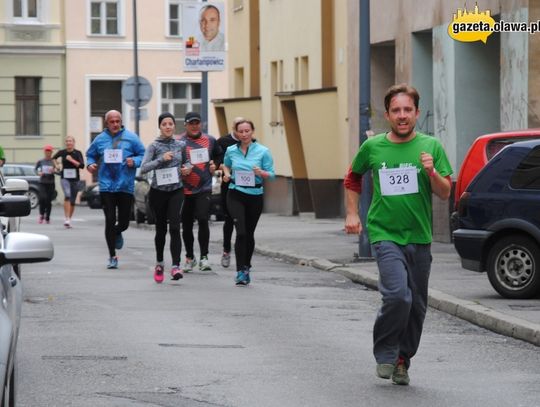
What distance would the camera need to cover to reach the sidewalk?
13922mm

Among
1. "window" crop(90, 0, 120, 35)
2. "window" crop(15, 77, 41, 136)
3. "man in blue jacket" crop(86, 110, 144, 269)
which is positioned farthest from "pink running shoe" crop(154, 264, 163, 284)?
"window" crop(90, 0, 120, 35)

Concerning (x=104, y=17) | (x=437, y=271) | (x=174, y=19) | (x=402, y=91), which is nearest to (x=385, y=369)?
(x=402, y=91)

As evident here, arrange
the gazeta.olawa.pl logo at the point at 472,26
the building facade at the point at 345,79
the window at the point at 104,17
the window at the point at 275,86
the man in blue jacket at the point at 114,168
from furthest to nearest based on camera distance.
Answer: the window at the point at 104,17, the window at the point at 275,86, the gazeta.olawa.pl logo at the point at 472,26, the building facade at the point at 345,79, the man in blue jacket at the point at 114,168

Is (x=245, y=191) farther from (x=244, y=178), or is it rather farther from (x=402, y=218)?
(x=402, y=218)

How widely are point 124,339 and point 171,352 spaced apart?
0.82 metres

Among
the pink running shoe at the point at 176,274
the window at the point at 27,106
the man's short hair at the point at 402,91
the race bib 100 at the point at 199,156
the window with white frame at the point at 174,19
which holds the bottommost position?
the pink running shoe at the point at 176,274

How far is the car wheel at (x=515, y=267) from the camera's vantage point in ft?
51.2

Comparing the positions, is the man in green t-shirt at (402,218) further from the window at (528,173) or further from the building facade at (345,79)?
the building facade at (345,79)

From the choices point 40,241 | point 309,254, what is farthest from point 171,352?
point 309,254

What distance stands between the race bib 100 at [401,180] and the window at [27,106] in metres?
50.5

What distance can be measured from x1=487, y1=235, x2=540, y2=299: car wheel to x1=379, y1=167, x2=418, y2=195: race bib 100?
18.2ft

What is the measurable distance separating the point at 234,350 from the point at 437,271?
769cm

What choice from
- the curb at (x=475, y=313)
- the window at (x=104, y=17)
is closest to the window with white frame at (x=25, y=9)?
the window at (x=104, y=17)

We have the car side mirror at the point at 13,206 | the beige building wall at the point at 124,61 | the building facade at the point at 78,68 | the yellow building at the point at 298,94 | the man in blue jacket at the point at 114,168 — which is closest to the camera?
the car side mirror at the point at 13,206
